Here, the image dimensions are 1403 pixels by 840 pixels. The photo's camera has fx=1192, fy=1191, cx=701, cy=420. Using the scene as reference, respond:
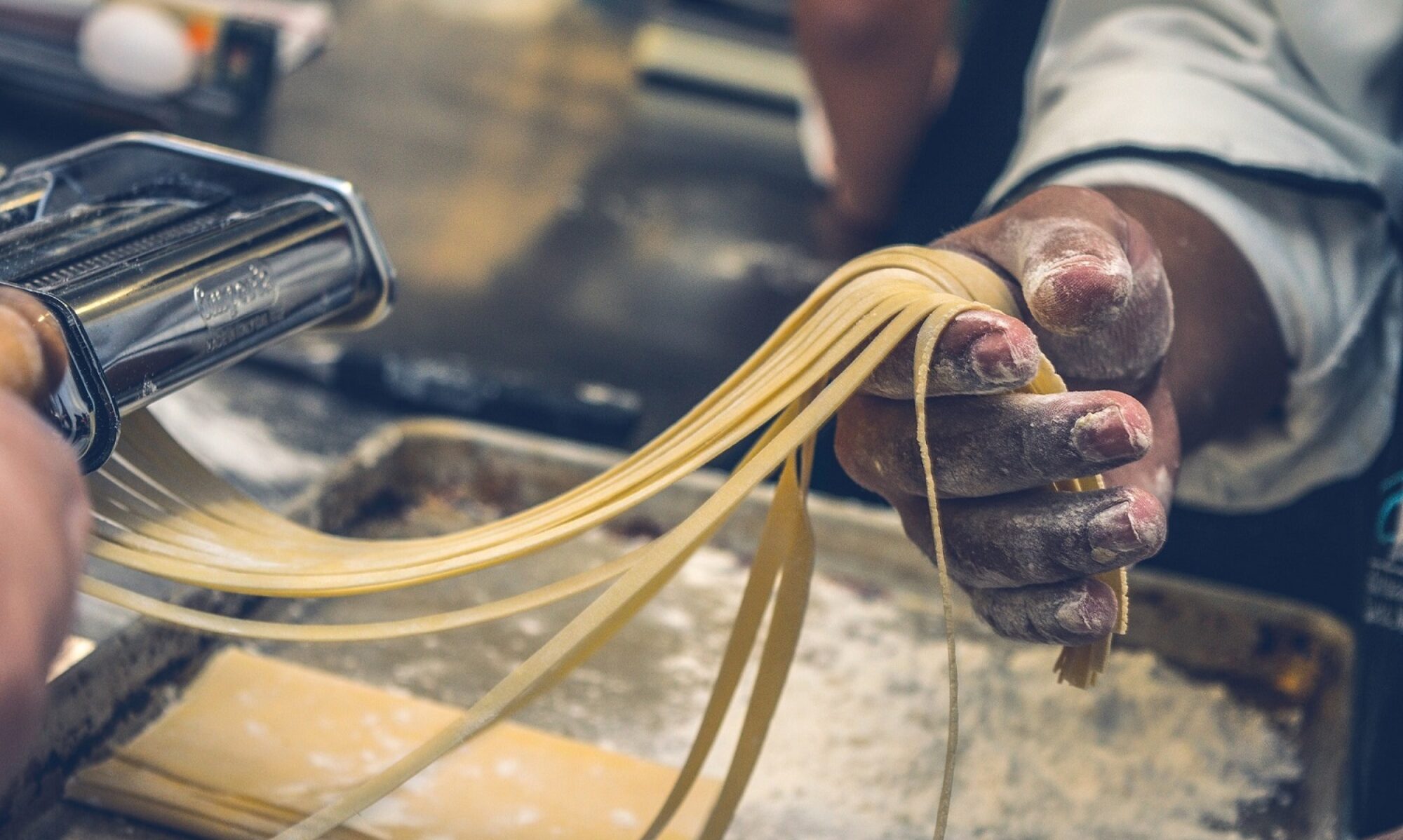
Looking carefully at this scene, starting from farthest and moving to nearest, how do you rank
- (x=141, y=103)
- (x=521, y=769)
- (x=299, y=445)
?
(x=141, y=103), (x=299, y=445), (x=521, y=769)

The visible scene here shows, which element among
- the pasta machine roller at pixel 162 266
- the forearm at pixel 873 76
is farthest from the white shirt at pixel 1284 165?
the forearm at pixel 873 76

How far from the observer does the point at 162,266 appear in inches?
25.5

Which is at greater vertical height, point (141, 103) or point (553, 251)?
point (141, 103)

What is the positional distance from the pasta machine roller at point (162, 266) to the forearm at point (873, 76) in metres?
1.23

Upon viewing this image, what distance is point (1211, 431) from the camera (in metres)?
0.96

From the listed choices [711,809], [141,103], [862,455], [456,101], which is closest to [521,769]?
[711,809]

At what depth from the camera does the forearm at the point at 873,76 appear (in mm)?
1854

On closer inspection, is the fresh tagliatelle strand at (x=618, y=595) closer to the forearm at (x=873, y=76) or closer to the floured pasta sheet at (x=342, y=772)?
the floured pasta sheet at (x=342, y=772)

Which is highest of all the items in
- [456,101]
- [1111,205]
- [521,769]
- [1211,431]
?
[1111,205]

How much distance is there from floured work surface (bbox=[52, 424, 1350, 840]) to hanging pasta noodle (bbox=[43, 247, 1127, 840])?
0.20 m

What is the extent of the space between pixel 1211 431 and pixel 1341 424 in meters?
0.20

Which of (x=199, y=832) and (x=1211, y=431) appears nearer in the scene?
(x=199, y=832)

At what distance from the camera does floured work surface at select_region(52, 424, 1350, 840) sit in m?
0.87

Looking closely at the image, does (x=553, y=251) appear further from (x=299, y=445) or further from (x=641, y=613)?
(x=641, y=613)
